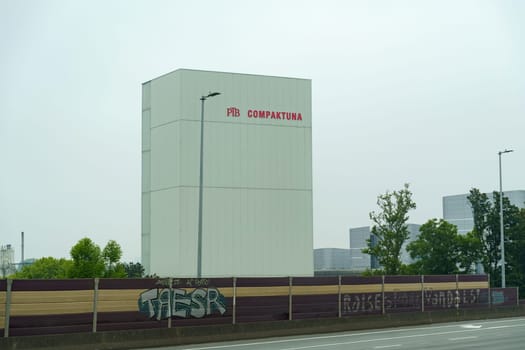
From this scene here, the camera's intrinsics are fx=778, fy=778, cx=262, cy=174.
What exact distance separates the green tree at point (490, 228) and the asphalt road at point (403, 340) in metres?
51.2

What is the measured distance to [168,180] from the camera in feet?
223

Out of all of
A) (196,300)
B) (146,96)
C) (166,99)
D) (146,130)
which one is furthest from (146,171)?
(196,300)

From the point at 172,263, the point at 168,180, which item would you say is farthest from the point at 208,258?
the point at 168,180

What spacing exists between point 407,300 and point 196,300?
1231cm

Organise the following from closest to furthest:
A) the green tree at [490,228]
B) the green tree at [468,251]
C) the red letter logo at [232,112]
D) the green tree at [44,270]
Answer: the red letter logo at [232,112], the green tree at [490,228], the green tree at [468,251], the green tree at [44,270]

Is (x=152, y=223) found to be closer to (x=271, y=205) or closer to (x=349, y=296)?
(x=271, y=205)

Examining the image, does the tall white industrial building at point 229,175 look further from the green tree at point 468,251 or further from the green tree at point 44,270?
the green tree at point 44,270

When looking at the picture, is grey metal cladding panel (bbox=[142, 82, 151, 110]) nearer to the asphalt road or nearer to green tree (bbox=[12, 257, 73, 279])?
the asphalt road

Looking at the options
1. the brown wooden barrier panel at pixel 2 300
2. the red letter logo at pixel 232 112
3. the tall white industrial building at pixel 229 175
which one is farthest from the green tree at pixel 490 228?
the brown wooden barrier panel at pixel 2 300

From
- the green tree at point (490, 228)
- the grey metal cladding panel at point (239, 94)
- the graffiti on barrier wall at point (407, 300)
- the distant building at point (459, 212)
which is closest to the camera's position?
the graffiti on barrier wall at point (407, 300)

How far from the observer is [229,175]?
6838 cm

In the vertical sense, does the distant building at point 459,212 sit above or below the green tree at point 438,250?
above

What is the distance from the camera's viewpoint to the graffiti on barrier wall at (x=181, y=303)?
2598 centimetres

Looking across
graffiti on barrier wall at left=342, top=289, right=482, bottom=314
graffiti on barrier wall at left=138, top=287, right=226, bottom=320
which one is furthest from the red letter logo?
graffiti on barrier wall at left=138, top=287, right=226, bottom=320
